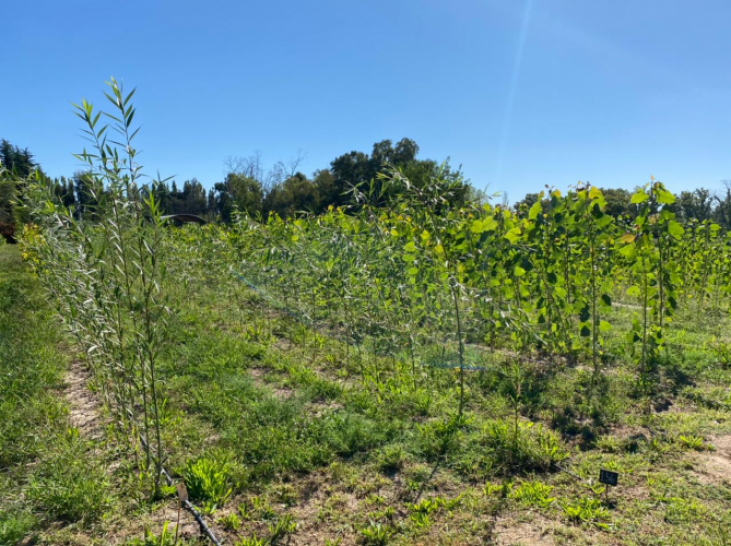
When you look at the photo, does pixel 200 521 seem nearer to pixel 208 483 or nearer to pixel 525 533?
pixel 208 483

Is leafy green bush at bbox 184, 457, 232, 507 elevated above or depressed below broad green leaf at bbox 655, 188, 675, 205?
below

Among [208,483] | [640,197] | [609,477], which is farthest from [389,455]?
[640,197]

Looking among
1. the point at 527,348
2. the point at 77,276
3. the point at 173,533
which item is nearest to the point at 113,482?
the point at 173,533

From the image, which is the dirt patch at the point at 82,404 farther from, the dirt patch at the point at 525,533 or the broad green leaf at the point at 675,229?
the broad green leaf at the point at 675,229

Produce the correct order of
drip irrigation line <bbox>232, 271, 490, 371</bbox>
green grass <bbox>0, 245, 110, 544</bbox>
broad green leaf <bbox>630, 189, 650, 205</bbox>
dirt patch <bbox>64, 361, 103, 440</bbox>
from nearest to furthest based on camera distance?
green grass <bbox>0, 245, 110, 544</bbox>
dirt patch <bbox>64, 361, 103, 440</bbox>
broad green leaf <bbox>630, 189, 650, 205</bbox>
drip irrigation line <bbox>232, 271, 490, 371</bbox>

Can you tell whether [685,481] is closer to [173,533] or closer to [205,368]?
[173,533]

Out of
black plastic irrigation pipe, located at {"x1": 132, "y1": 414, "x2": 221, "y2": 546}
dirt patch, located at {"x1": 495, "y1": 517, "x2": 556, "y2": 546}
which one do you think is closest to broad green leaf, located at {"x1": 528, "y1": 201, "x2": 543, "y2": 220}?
dirt patch, located at {"x1": 495, "y1": 517, "x2": 556, "y2": 546}

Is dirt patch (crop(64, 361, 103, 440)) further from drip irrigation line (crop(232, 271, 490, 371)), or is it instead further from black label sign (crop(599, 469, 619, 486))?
black label sign (crop(599, 469, 619, 486))

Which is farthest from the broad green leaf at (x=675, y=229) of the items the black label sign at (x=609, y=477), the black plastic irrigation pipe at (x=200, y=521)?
the black plastic irrigation pipe at (x=200, y=521)

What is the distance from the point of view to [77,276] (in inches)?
121

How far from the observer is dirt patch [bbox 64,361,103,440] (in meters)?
3.39

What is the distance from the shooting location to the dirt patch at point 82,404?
3388 millimetres

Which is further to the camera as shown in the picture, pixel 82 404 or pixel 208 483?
pixel 82 404

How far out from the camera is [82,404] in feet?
12.7
